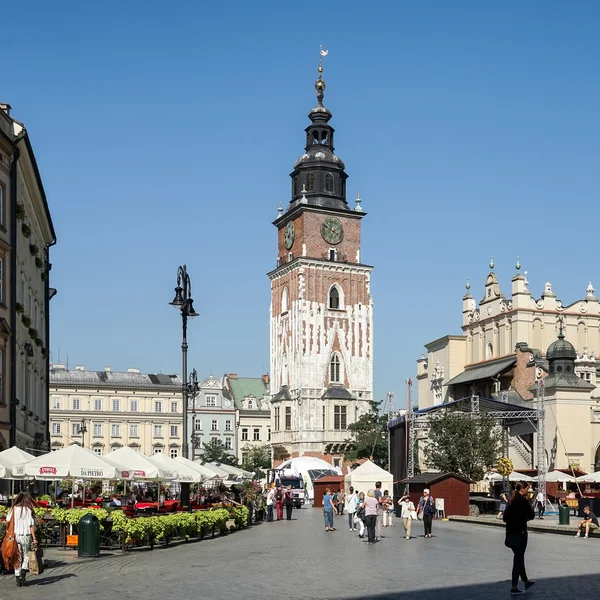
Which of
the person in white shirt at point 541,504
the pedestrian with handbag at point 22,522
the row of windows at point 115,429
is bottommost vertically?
the person in white shirt at point 541,504

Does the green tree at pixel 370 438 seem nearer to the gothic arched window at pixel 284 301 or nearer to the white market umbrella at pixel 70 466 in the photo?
the gothic arched window at pixel 284 301

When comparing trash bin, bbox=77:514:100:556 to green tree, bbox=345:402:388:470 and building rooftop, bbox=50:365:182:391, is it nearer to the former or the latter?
green tree, bbox=345:402:388:470

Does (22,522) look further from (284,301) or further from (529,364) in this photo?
(284,301)

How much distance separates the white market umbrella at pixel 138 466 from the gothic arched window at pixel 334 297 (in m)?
70.8

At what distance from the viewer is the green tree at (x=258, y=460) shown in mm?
111500

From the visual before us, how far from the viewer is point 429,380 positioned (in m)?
88.4

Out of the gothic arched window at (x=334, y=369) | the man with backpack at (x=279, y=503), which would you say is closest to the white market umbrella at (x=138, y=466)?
the man with backpack at (x=279, y=503)

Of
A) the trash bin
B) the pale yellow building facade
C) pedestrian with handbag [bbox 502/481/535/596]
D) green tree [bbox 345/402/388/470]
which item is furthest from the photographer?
the pale yellow building facade

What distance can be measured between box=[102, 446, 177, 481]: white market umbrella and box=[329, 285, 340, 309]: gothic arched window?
70.8 m

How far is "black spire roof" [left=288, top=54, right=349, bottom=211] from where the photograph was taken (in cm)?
10488

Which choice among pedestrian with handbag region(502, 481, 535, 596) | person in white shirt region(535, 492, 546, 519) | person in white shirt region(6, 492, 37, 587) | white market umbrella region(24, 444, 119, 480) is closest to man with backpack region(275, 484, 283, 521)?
person in white shirt region(535, 492, 546, 519)

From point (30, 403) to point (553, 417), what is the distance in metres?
34.9

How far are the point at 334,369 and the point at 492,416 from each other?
4369cm

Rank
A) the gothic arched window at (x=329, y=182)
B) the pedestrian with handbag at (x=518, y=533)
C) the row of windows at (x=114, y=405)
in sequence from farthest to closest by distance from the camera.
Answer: the row of windows at (x=114, y=405) → the gothic arched window at (x=329, y=182) → the pedestrian with handbag at (x=518, y=533)
